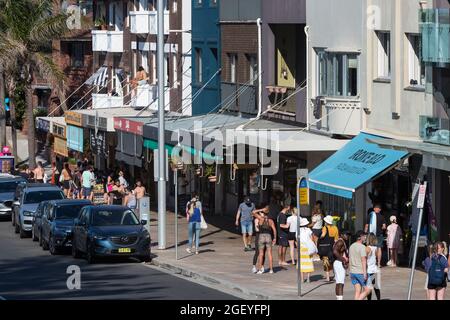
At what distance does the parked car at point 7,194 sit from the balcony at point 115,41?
13534 mm

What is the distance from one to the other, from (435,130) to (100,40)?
38.1 meters

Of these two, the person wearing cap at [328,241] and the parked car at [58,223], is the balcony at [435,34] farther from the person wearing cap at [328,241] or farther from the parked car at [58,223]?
the parked car at [58,223]

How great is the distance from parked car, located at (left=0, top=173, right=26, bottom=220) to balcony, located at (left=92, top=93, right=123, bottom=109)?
11.2 metres

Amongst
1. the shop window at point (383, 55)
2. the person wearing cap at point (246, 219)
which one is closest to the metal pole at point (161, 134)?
the person wearing cap at point (246, 219)

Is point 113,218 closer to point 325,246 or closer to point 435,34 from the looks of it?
point 325,246

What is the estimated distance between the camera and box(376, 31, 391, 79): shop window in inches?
1352

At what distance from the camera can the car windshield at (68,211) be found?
38781mm

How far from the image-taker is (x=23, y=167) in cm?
7181

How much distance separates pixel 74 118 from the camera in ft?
193

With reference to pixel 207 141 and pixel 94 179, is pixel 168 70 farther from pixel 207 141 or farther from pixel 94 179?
pixel 207 141

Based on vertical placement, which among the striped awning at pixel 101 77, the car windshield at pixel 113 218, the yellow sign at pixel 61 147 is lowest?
the car windshield at pixel 113 218

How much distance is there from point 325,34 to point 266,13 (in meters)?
5.10

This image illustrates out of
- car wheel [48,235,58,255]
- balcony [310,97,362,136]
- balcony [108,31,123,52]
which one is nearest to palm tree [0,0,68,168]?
balcony [108,31,123,52]
